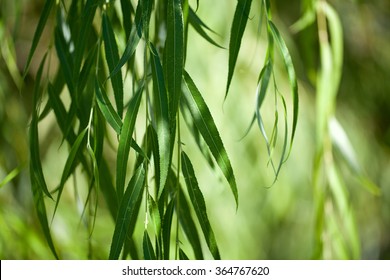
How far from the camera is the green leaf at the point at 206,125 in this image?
0.52 metres

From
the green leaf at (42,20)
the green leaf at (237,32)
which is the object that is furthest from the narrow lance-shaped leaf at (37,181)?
the green leaf at (237,32)

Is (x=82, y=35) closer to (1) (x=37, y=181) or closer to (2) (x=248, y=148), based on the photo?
(1) (x=37, y=181)

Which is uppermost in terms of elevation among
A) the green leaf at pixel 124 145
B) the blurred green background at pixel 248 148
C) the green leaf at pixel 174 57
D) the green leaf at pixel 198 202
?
the green leaf at pixel 174 57

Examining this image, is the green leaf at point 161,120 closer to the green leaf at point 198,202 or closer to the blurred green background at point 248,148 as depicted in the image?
the green leaf at point 198,202

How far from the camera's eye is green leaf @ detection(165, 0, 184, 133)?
0.50m

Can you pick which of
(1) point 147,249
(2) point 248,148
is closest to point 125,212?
(1) point 147,249

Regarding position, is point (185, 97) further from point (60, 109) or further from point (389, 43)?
point (389, 43)

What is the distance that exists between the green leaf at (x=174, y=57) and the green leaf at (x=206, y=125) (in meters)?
0.03

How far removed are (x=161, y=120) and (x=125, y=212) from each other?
0.23 ft

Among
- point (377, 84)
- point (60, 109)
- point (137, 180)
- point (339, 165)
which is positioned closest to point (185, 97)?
point (137, 180)

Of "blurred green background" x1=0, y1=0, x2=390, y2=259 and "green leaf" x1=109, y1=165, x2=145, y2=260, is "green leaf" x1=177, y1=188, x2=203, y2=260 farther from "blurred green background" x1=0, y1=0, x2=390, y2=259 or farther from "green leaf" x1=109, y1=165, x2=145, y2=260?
"blurred green background" x1=0, y1=0, x2=390, y2=259

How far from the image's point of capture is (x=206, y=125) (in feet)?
1.71

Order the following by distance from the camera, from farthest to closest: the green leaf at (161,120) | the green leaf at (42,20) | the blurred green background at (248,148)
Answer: the blurred green background at (248,148) → the green leaf at (42,20) → the green leaf at (161,120)

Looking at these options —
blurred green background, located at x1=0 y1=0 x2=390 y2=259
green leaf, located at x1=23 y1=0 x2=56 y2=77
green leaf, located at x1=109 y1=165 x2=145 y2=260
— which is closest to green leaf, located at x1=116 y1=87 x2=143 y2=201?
green leaf, located at x1=109 y1=165 x2=145 y2=260
